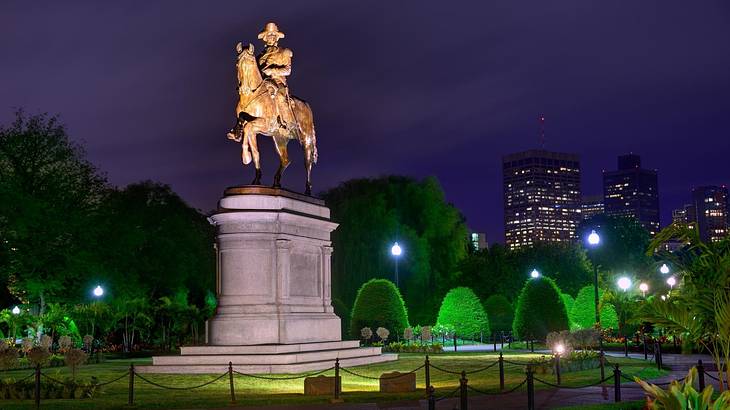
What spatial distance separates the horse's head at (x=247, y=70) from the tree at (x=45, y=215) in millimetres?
22285

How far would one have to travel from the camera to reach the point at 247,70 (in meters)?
36.8

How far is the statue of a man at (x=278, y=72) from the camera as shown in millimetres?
37750

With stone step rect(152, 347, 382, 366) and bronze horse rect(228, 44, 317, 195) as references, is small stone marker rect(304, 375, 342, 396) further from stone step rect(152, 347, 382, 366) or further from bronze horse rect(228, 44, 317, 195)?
bronze horse rect(228, 44, 317, 195)

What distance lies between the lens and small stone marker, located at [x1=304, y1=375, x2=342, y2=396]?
25328 mm

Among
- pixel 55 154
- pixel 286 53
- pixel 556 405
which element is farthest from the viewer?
pixel 55 154

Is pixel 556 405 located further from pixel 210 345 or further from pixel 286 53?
pixel 286 53

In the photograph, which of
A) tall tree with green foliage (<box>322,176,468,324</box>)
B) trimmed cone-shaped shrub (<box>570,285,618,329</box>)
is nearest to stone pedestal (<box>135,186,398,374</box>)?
trimmed cone-shaped shrub (<box>570,285,618,329</box>)

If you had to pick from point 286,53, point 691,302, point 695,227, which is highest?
point 286,53

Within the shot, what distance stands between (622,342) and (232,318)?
91.0 feet

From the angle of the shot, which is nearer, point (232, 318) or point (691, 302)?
point (691, 302)

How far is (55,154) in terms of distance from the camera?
206 ft

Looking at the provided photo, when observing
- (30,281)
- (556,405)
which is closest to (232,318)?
(556,405)

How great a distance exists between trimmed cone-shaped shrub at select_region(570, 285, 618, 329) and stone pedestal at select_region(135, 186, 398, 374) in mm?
29152

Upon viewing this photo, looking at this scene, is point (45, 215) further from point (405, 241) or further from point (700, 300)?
point (700, 300)
